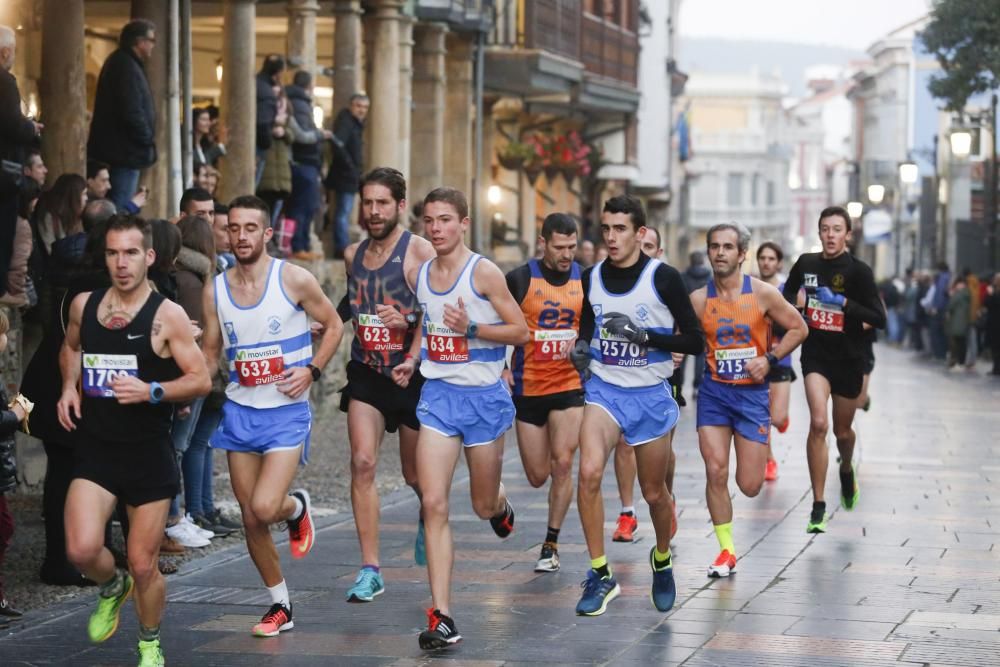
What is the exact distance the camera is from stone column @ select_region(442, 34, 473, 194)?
95.9 feet

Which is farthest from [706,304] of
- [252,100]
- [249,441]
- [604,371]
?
[252,100]

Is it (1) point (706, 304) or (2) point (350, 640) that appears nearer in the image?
(2) point (350, 640)

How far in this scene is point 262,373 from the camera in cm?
902

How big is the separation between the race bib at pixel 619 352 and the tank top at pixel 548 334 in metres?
1.18

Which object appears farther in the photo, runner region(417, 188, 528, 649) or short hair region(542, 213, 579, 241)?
short hair region(542, 213, 579, 241)

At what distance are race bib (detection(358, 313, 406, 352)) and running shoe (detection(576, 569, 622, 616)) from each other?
4.74ft

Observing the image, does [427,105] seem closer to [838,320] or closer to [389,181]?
[838,320]

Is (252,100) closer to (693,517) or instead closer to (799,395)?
(693,517)

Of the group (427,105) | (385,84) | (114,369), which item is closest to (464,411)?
(114,369)

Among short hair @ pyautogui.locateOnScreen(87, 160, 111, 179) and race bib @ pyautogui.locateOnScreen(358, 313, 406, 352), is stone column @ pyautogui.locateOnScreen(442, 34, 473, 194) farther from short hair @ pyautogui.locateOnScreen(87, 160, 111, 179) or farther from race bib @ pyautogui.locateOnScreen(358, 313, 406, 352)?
race bib @ pyautogui.locateOnScreen(358, 313, 406, 352)

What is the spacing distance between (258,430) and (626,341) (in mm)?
1856

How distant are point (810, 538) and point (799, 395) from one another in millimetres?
15990

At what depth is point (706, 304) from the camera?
1112 cm

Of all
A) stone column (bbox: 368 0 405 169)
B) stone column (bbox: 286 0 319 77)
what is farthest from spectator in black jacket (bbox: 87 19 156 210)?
stone column (bbox: 368 0 405 169)
